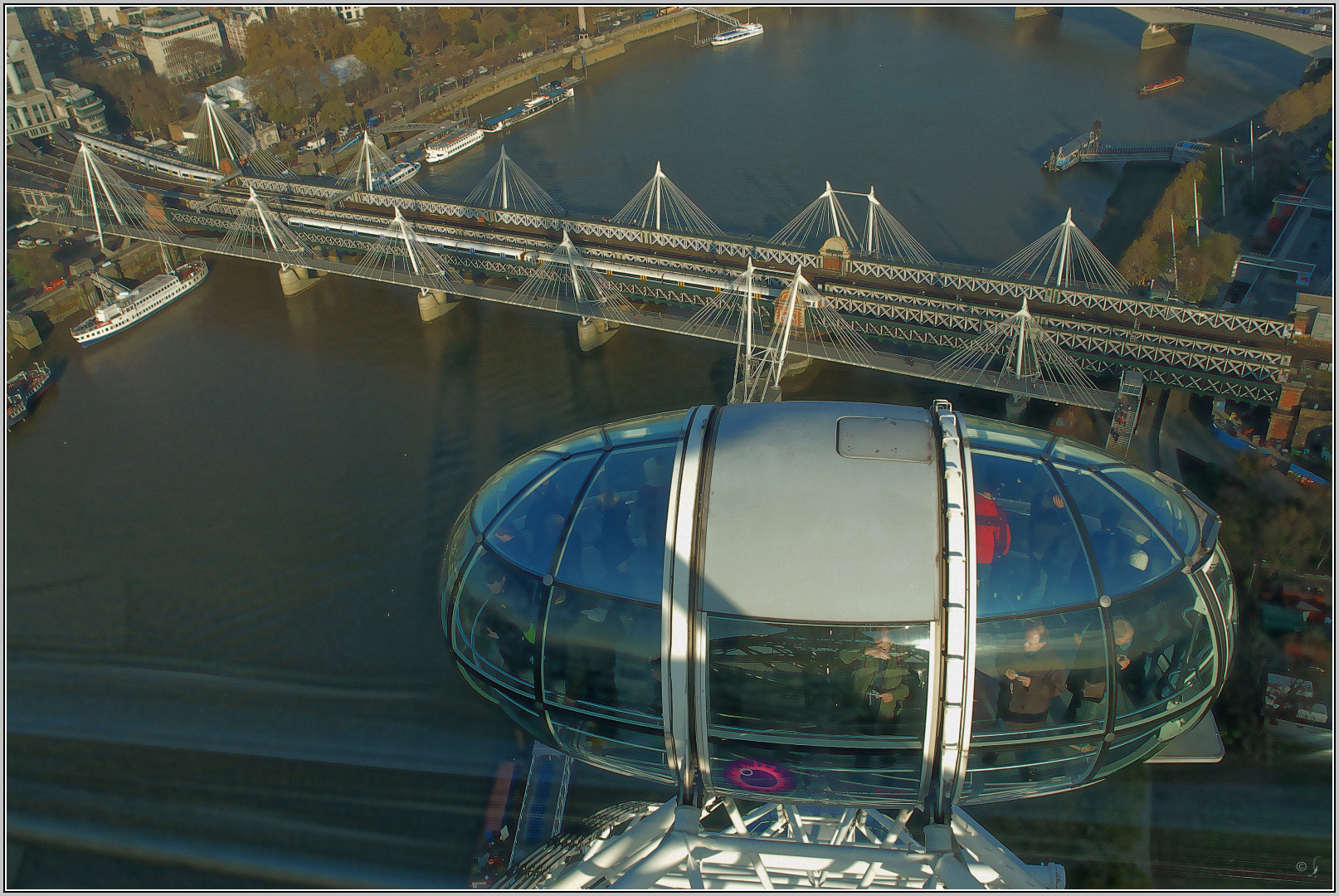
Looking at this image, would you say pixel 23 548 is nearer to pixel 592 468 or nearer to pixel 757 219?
pixel 592 468

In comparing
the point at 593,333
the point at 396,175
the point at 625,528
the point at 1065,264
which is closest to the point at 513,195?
the point at 396,175

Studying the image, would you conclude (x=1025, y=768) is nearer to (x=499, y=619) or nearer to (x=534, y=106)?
(x=499, y=619)

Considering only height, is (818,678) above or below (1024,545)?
below

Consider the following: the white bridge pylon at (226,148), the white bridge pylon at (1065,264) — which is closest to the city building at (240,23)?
the white bridge pylon at (226,148)

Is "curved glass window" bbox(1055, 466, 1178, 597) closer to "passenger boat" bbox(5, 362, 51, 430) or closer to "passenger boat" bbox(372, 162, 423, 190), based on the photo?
"passenger boat" bbox(5, 362, 51, 430)

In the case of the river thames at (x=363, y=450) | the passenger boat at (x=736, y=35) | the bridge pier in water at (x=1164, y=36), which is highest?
the passenger boat at (x=736, y=35)

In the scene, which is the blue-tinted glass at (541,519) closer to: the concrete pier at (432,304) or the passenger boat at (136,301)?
the concrete pier at (432,304)
